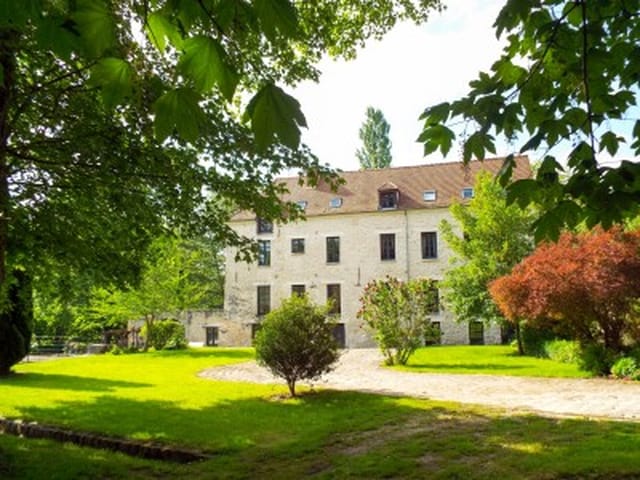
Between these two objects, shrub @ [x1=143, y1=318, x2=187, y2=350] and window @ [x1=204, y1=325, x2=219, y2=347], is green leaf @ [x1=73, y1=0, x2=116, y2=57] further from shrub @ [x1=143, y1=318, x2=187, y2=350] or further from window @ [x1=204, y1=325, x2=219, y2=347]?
window @ [x1=204, y1=325, x2=219, y2=347]

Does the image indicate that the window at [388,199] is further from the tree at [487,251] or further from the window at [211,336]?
the window at [211,336]

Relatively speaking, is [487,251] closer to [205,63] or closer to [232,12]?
[232,12]

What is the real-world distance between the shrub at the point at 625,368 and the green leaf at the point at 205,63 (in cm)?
1549

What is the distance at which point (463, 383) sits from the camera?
15.1m

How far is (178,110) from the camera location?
1824 millimetres

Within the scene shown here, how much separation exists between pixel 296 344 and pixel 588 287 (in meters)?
8.16

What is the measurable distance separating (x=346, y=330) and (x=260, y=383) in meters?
18.9

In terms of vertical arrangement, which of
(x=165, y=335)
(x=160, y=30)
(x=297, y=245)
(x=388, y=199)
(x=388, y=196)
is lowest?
(x=165, y=335)

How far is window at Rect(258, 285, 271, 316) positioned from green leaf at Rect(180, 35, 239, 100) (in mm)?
35657

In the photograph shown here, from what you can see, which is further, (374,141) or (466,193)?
(374,141)

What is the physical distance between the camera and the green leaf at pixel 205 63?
170 cm

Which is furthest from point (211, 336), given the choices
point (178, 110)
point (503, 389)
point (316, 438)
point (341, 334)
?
point (178, 110)

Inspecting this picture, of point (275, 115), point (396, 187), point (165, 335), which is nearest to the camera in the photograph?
point (275, 115)

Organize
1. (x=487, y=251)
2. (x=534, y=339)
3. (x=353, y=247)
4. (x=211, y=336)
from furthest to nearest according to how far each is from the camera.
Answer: (x=211, y=336) → (x=353, y=247) → (x=487, y=251) → (x=534, y=339)
